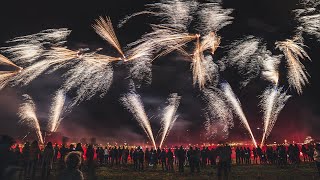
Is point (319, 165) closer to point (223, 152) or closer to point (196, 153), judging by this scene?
point (223, 152)

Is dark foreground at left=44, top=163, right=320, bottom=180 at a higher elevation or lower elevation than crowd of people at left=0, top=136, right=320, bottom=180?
lower

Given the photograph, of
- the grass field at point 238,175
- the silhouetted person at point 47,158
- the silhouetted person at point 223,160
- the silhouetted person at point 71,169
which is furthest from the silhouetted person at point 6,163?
the silhouetted person at point 223,160

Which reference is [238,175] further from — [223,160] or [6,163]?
[6,163]

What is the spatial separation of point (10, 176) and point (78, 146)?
721cm

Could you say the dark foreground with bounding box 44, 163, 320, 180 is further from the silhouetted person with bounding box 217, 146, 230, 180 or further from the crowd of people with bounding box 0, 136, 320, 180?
the silhouetted person with bounding box 217, 146, 230, 180

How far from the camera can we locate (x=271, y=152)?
23.5 meters

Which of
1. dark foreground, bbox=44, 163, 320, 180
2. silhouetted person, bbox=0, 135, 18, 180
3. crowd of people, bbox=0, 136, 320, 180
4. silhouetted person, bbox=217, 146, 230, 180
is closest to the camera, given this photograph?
crowd of people, bbox=0, 136, 320, 180

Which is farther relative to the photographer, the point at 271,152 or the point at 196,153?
the point at 271,152

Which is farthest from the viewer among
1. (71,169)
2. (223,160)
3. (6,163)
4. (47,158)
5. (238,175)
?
(238,175)

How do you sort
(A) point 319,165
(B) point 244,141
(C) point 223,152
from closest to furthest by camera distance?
(A) point 319,165
(C) point 223,152
(B) point 244,141

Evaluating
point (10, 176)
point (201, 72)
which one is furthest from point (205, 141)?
point (10, 176)

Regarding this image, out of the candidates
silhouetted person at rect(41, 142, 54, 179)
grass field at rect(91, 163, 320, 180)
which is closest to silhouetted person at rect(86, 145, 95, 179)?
grass field at rect(91, 163, 320, 180)

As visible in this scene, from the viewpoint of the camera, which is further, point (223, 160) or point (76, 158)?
point (223, 160)

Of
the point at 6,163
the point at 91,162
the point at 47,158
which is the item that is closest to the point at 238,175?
the point at 91,162
